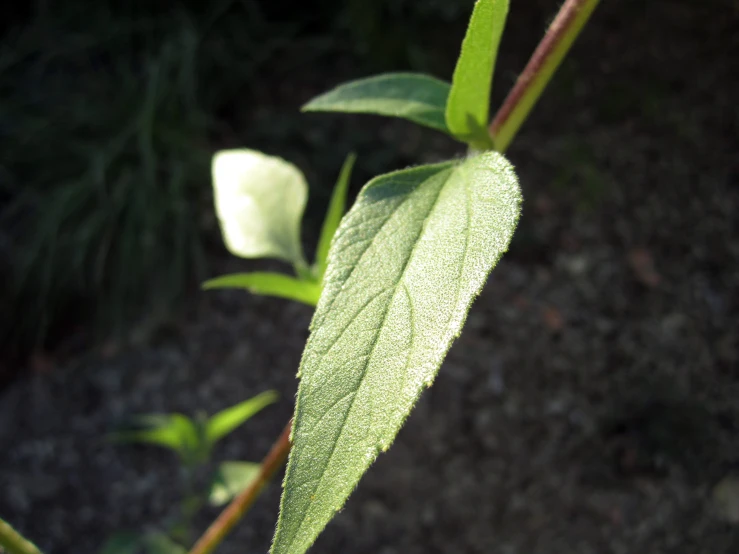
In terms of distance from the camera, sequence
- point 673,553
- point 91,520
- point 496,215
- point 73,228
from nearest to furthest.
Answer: point 496,215
point 673,553
point 91,520
point 73,228

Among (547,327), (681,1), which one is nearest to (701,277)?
(547,327)

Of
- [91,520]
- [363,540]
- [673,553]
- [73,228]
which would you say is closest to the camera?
[673,553]

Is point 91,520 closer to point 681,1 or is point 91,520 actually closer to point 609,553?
point 609,553

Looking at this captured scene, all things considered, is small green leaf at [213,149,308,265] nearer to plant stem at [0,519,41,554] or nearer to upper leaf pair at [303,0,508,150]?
upper leaf pair at [303,0,508,150]

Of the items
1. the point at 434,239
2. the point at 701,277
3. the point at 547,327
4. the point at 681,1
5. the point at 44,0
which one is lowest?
the point at 547,327

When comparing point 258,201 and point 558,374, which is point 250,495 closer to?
point 258,201

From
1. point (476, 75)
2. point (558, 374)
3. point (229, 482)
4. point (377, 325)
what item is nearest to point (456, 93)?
point (476, 75)
